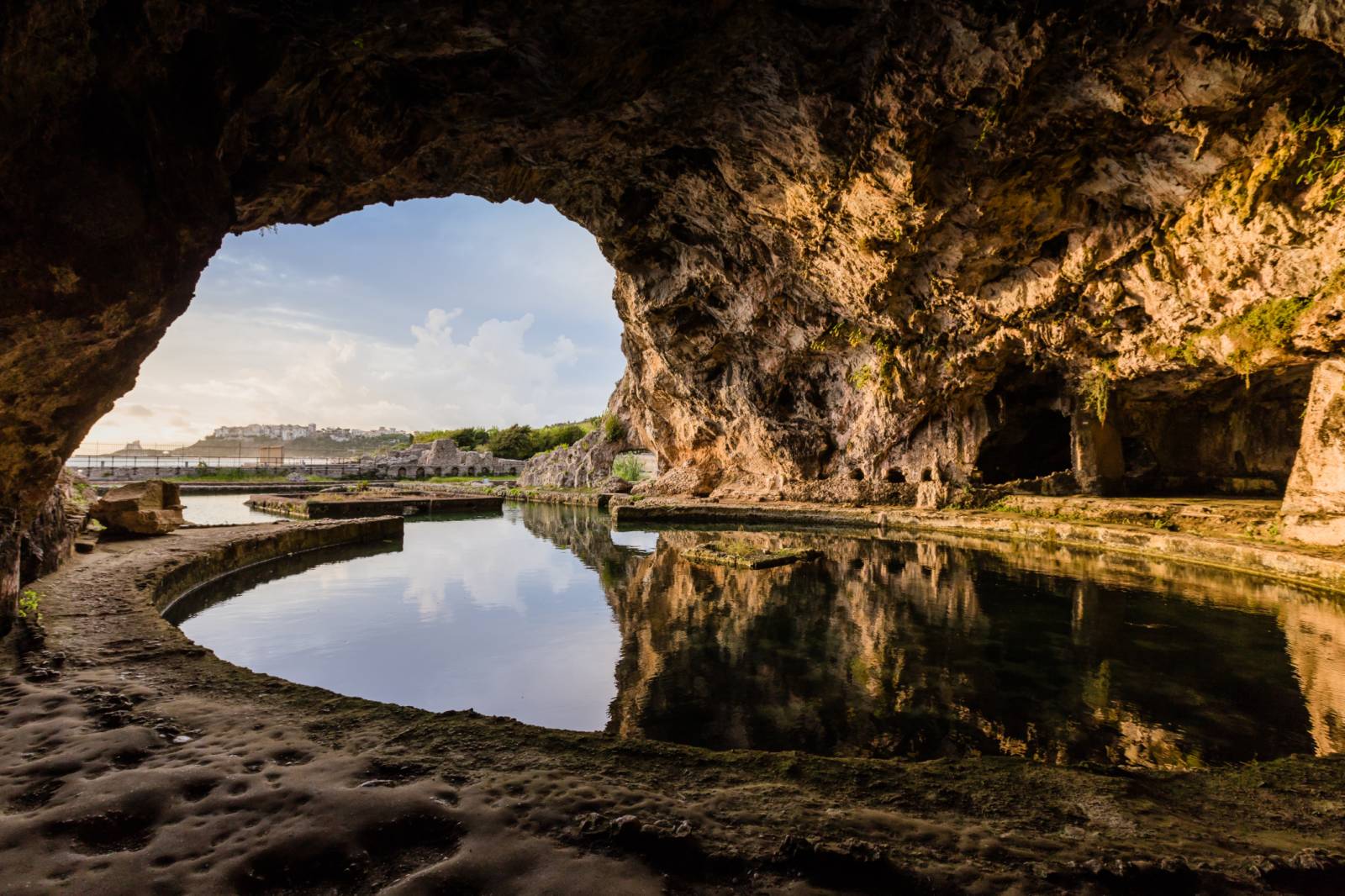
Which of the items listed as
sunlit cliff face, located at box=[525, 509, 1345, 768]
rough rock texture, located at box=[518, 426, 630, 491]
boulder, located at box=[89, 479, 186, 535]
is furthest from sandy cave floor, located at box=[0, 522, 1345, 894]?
rough rock texture, located at box=[518, 426, 630, 491]

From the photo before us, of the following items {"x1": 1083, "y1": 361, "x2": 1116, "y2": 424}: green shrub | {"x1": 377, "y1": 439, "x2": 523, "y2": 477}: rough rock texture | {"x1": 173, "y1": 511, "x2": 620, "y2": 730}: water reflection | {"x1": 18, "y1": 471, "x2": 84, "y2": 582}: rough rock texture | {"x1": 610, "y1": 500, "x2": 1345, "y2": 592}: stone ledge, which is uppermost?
{"x1": 1083, "y1": 361, "x2": 1116, "y2": 424}: green shrub

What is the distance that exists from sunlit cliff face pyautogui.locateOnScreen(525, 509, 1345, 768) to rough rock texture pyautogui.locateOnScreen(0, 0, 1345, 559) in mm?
4739

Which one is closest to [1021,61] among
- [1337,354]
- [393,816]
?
[1337,354]

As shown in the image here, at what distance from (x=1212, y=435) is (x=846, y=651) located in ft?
60.3

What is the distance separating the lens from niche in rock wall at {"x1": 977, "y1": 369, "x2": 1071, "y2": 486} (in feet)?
59.1

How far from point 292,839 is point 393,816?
1.06 feet

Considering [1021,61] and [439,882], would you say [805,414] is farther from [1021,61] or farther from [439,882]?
[439,882]

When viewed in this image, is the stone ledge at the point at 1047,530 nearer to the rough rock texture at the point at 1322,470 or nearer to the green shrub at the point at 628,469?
the rough rock texture at the point at 1322,470

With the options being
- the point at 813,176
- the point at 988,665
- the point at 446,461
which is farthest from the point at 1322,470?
the point at 446,461

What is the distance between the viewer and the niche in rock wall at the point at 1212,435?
16.0 metres

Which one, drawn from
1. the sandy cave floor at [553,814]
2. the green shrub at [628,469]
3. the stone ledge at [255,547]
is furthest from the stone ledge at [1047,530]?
the green shrub at [628,469]

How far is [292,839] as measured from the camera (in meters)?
2.08

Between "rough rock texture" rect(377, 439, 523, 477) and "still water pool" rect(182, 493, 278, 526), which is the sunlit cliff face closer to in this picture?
"still water pool" rect(182, 493, 278, 526)

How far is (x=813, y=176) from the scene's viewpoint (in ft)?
40.1
